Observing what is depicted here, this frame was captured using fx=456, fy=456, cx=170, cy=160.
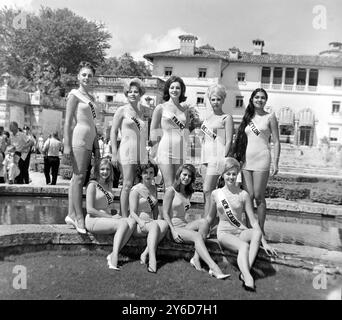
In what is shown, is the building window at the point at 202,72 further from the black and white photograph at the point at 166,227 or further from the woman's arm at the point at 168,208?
the woman's arm at the point at 168,208

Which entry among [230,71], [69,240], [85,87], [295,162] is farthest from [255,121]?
[230,71]

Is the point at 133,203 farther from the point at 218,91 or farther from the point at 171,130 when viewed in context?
the point at 218,91

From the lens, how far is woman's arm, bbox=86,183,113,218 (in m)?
5.16

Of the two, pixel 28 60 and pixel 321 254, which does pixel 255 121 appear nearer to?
pixel 321 254

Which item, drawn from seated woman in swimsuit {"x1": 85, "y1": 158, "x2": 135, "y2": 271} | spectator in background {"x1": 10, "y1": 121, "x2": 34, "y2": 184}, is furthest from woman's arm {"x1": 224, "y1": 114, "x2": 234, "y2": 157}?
spectator in background {"x1": 10, "y1": 121, "x2": 34, "y2": 184}

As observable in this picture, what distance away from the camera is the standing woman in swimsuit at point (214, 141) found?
545 centimetres

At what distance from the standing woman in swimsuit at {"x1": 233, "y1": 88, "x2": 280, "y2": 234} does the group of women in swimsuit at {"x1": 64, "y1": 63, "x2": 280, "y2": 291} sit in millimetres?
12

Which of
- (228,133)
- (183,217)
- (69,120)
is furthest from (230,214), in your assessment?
(69,120)

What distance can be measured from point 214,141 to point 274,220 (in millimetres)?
3593

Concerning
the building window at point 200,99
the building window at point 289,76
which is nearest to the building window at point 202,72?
the building window at point 200,99

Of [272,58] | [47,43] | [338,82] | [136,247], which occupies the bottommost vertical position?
[136,247]

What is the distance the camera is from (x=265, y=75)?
157 ft

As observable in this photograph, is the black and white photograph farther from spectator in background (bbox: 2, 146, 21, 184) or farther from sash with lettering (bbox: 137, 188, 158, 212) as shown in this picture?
spectator in background (bbox: 2, 146, 21, 184)

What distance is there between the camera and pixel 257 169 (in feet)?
17.7
